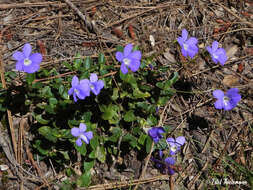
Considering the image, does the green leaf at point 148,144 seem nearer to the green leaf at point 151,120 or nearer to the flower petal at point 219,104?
the green leaf at point 151,120

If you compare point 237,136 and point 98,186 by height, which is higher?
point 237,136

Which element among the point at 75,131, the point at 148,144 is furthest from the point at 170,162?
the point at 75,131

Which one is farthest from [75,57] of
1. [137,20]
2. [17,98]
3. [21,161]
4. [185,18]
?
[185,18]

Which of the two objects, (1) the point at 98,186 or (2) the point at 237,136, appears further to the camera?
(2) the point at 237,136

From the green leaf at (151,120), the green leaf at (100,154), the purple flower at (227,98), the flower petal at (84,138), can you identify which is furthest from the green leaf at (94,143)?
the purple flower at (227,98)

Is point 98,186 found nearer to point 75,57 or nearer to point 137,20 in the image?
point 75,57

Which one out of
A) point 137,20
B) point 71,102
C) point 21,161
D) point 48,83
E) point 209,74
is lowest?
point 21,161
